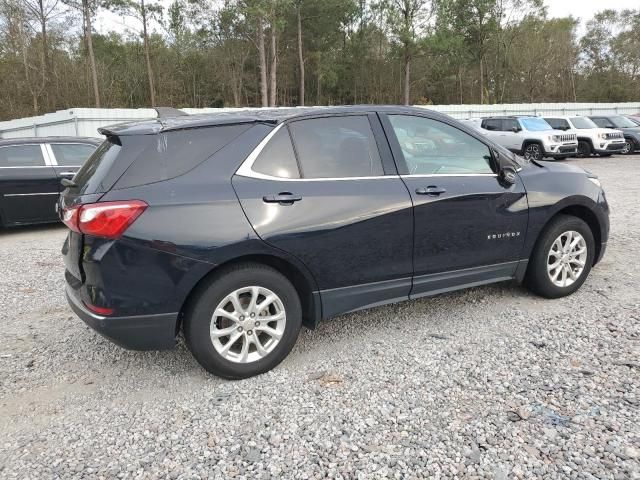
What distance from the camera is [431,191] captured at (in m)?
3.55

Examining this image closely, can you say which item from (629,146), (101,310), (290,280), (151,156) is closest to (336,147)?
(290,280)

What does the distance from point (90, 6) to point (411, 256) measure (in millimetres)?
30478

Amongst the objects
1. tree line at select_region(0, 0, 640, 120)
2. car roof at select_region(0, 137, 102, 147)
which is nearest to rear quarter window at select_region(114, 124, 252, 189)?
car roof at select_region(0, 137, 102, 147)

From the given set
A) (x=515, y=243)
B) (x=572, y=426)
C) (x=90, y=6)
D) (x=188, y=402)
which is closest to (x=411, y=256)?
(x=515, y=243)

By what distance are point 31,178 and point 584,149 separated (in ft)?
61.3

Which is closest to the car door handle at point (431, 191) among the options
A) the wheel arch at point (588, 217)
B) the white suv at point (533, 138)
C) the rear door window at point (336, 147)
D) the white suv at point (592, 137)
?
the rear door window at point (336, 147)

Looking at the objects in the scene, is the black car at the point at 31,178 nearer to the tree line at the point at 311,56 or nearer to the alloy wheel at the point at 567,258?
the alloy wheel at the point at 567,258

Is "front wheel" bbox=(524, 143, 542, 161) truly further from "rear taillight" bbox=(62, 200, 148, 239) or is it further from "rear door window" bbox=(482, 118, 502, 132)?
"rear taillight" bbox=(62, 200, 148, 239)

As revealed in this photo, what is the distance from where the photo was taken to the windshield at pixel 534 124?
1847 centimetres

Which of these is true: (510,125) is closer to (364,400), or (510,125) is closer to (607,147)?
(607,147)

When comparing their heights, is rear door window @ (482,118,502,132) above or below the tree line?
below

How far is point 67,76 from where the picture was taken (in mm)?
29891

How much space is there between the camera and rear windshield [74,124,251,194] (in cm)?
285

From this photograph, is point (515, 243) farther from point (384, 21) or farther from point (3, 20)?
point (384, 21)
